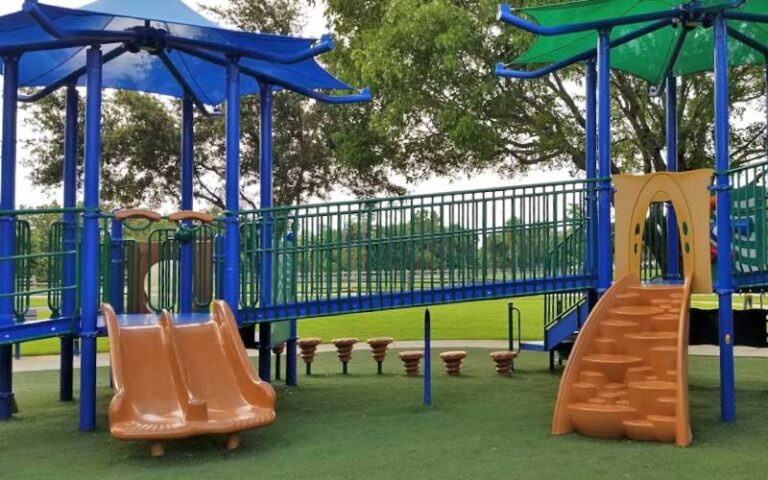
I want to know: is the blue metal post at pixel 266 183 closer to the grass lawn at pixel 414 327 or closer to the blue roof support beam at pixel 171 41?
the blue roof support beam at pixel 171 41

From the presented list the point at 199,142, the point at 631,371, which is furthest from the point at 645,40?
the point at 199,142

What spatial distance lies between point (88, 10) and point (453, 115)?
9.30m

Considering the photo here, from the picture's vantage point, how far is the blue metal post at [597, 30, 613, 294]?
9258 millimetres

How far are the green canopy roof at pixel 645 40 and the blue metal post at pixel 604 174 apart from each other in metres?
0.50

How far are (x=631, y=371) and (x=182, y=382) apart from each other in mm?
4384

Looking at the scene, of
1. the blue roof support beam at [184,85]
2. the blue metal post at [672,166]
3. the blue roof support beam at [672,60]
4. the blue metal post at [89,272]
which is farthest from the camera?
the blue metal post at [672,166]

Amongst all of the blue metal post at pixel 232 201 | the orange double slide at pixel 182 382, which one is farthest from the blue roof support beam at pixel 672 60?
the orange double slide at pixel 182 382

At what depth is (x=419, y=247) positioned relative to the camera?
9.52m

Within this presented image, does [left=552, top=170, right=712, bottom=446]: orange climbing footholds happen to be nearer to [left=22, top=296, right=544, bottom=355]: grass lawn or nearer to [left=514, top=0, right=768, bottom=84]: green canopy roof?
[left=514, top=0, right=768, bottom=84]: green canopy roof

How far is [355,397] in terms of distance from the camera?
1059cm

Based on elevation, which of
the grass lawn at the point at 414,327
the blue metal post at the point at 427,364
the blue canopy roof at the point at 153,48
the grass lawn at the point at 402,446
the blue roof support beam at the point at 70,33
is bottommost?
the grass lawn at the point at 414,327

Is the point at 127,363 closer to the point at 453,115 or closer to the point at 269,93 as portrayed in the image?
the point at 269,93

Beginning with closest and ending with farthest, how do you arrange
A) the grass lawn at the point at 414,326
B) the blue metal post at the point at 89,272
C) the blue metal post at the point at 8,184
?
the blue metal post at the point at 89,272 → the blue metal post at the point at 8,184 → the grass lawn at the point at 414,326

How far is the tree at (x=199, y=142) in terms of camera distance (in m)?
28.0
